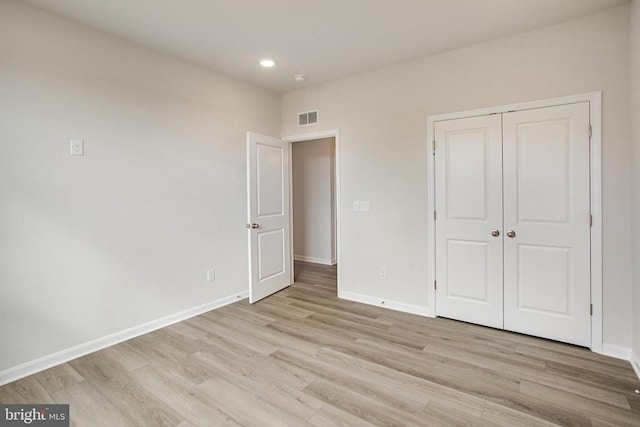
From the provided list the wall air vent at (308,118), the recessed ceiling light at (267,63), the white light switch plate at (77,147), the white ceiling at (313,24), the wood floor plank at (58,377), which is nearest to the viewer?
the wood floor plank at (58,377)

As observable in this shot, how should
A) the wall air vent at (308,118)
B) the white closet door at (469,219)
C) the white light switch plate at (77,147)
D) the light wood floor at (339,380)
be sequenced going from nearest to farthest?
the light wood floor at (339,380) < the white light switch plate at (77,147) < the white closet door at (469,219) < the wall air vent at (308,118)

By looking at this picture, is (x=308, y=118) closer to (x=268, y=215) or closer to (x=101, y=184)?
(x=268, y=215)

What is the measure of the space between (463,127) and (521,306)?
67.3 inches

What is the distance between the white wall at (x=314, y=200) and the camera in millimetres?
5840

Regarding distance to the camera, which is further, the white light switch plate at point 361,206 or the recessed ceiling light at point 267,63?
the white light switch plate at point 361,206

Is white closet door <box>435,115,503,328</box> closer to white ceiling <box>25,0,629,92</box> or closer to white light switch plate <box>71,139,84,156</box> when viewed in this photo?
white ceiling <box>25,0,629,92</box>

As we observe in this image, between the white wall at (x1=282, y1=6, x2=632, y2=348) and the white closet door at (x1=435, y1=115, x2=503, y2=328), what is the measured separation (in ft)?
0.55

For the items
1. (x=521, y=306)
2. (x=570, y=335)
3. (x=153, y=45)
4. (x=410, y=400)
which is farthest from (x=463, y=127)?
(x=153, y=45)

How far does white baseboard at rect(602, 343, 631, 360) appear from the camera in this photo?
2.38 m

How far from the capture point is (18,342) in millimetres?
2211

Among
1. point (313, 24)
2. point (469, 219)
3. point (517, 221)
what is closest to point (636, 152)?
point (517, 221)

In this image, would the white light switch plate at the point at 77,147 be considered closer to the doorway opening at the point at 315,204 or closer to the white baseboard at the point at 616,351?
the doorway opening at the point at 315,204

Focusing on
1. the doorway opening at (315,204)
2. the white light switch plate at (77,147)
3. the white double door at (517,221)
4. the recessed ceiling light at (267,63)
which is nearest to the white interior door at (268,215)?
the recessed ceiling light at (267,63)

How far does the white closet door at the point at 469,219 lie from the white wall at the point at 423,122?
0.17m
